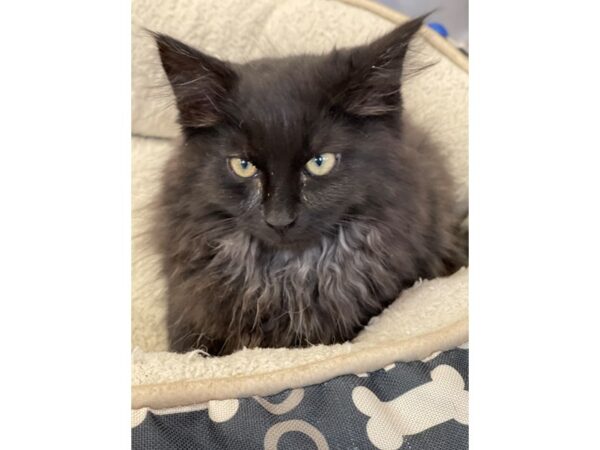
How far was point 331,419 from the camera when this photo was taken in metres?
1.22

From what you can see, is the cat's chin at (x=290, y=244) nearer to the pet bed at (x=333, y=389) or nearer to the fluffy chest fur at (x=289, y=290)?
the fluffy chest fur at (x=289, y=290)

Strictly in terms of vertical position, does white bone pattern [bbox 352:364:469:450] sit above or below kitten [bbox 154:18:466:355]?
below

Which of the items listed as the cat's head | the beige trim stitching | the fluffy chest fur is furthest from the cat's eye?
the beige trim stitching

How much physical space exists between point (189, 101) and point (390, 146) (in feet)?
1.66

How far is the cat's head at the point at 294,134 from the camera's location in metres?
1.37

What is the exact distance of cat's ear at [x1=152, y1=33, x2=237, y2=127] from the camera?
1406mm

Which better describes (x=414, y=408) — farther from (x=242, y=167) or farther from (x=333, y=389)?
(x=242, y=167)

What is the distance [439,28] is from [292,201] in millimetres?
1133

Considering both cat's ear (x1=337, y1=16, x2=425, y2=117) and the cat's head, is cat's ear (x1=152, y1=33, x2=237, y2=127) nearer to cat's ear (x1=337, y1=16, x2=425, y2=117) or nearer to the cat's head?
the cat's head

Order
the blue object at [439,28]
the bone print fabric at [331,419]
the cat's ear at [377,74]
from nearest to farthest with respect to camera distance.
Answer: the bone print fabric at [331,419]
the cat's ear at [377,74]
the blue object at [439,28]

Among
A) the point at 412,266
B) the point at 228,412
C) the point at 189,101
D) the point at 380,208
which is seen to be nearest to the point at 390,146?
the point at 380,208

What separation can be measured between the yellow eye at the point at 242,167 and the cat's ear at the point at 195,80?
0.12 meters

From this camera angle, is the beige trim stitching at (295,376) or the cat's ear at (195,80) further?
the cat's ear at (195,80)

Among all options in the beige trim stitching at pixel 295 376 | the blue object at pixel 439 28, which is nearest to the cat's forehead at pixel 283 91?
the beige trim stitching at pixel 295 376
